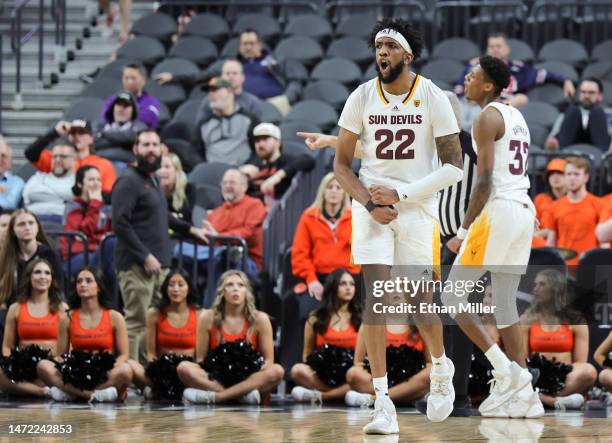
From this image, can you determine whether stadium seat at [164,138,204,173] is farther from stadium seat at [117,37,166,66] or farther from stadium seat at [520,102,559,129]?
stadium seat at [520,102,559,129]

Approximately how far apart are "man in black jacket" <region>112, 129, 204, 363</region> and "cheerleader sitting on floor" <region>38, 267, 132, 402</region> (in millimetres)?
362

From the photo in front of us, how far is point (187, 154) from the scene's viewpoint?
43.0 feet

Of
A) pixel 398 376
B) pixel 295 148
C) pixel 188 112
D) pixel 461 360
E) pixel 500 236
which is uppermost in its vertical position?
pixel 188 112

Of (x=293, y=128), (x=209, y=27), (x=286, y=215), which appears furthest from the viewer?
(x=209, y=27)

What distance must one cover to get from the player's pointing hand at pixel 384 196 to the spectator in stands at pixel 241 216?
4.48 metres

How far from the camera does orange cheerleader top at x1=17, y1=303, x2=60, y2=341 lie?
10.1m

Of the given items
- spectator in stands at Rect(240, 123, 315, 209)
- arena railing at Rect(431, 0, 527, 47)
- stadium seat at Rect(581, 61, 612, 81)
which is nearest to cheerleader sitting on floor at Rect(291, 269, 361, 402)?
spectator in stands at Rect(240, 123, 315, 209)

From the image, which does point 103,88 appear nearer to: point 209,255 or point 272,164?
point 272,164

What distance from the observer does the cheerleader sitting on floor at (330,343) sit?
9695mm

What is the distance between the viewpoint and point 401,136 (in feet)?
23.0

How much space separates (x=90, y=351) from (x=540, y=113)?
5.94m

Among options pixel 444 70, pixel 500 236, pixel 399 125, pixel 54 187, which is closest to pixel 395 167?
pixel 399 125

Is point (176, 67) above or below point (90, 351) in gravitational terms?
above

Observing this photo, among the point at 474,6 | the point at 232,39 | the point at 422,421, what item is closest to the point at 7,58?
the point at 232,39
